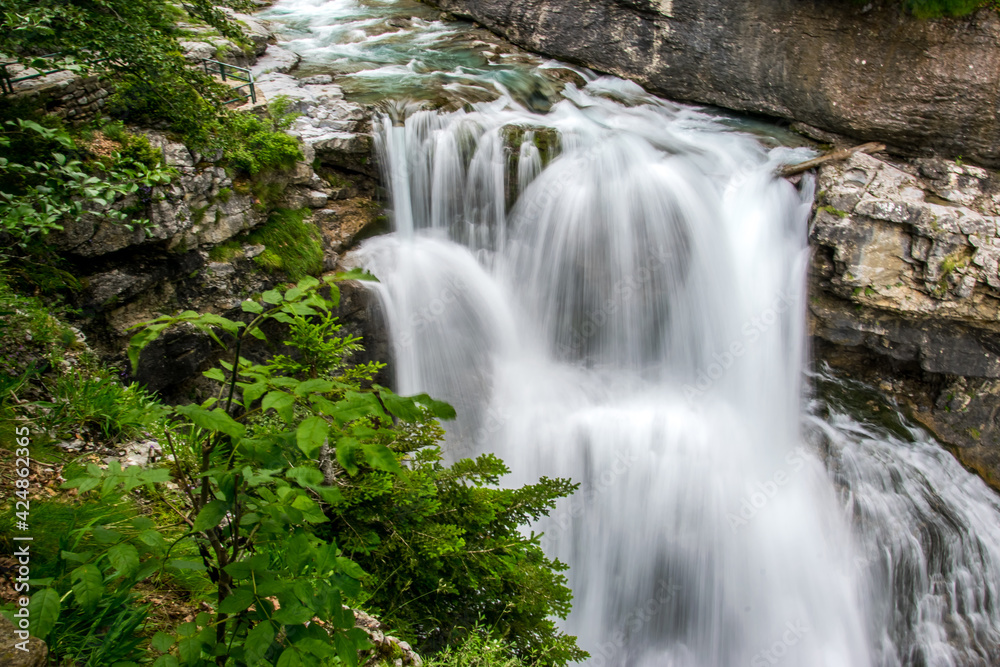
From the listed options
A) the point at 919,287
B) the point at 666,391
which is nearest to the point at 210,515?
the point at 666,391

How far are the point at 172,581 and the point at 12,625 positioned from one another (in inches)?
29.7

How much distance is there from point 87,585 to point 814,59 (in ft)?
35.0

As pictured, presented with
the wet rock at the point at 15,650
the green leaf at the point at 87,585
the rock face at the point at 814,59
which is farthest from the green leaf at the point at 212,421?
the rock face at the point at 814,59

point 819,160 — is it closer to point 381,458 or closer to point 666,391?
point 666,391

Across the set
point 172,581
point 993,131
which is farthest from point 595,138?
point 172,581

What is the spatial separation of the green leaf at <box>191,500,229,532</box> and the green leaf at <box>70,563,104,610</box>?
0.88ft

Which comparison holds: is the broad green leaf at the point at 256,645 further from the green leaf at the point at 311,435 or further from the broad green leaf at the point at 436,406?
the broad green leaf at the point at 436,406

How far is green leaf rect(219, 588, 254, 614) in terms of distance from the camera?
1.58m

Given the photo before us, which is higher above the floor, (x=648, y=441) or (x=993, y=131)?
(x=993, y=131)

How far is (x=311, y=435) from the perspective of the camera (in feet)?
4.88

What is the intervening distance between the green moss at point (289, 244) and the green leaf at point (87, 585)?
511 cm

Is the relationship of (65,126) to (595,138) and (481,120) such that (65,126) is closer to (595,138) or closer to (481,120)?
(481,120)

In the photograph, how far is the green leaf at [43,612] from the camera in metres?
1.50

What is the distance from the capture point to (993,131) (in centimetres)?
812
